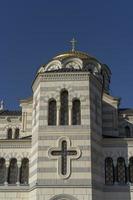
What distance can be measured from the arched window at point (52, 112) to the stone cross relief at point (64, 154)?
1179 millimetres

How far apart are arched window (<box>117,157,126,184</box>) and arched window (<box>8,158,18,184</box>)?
594 cm

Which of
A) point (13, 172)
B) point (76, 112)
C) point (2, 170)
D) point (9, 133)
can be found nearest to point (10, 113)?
point (9, 133)

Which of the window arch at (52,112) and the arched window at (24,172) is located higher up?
→ the window arch at (52,112)

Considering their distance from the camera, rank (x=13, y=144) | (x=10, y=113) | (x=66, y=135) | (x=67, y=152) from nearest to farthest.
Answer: (x=67, y=152)
(x=66, y=135)
(x=13, y=144)
(x=10, y=113)

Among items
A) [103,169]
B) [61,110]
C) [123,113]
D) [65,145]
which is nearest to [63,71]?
[61,110]

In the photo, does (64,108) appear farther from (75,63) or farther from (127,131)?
(127,131)

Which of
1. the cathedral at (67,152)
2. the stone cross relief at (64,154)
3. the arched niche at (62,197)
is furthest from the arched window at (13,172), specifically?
the arched niche at (62,197)

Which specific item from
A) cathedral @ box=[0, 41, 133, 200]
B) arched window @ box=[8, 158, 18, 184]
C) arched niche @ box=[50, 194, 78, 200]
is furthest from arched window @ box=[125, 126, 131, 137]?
arched niche @ box=[50, 194, 78, 200]

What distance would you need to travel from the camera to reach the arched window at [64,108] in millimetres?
22062

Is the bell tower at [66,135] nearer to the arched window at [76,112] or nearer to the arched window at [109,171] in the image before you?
the arched window at [76,112]

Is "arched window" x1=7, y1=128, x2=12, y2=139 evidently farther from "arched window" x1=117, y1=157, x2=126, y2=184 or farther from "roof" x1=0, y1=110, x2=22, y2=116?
"arched window" x1=117, y1=157, x2=126, y2=184

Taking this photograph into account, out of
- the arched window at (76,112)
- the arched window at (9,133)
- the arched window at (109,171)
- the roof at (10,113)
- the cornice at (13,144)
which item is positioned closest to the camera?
the arched window at (76,112)

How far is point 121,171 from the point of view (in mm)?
22828

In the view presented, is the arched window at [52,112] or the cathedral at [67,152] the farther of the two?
the arched window at [52,112]
